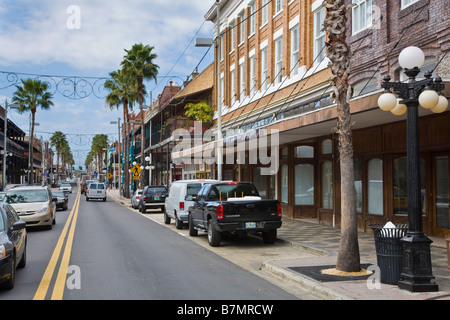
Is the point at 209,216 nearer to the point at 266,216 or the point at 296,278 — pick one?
the point at 266,216

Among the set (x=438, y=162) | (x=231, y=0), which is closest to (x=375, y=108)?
(x=438, y=162)

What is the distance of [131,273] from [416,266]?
5.23 m

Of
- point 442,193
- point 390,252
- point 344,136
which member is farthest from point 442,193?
point 390,252

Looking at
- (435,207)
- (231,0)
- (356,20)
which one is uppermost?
(231,0)

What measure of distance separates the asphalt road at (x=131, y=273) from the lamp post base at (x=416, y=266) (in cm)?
180

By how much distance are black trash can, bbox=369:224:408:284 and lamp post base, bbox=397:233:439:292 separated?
0.30 meters

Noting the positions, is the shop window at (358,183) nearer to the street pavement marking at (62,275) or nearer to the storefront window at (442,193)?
the storefront window at (442,193)

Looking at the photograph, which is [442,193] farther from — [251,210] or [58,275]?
[58,275]

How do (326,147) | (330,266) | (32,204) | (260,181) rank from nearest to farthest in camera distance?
(330,266)
(32,204)
(326,147)
(260,181)

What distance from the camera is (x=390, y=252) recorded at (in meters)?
8.30

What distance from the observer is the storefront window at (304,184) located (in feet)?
70.9

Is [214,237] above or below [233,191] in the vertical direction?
below
